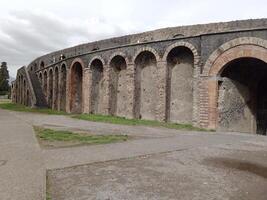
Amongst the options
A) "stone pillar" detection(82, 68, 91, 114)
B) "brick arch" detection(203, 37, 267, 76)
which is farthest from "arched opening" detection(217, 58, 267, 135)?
"stone pillar" detection(82, 68, 91, 114)

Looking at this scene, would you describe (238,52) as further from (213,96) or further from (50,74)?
(50,74)

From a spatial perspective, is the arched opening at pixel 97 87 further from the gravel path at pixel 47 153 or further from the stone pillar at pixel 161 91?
the gravel path at pixel 47 153

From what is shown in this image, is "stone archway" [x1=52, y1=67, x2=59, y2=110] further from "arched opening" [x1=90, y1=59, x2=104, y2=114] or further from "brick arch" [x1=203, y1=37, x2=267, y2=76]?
"brick arch" [x1=203, y1=37, x2=267, y2=76]

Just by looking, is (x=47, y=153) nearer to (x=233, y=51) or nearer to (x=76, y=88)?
(x=233, y=51)

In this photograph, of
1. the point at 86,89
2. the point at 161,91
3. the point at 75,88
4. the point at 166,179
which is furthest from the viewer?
the point at 75,88

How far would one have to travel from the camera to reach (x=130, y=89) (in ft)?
54.5

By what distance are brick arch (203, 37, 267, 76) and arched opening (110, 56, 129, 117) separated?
6588 millimetres

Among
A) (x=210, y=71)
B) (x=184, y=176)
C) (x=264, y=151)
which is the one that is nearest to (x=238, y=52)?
(x=210, y=71)

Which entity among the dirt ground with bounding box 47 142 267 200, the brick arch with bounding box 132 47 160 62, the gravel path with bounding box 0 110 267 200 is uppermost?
the brick arch with bounding box 132 47 160 62

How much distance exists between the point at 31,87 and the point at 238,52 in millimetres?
21706

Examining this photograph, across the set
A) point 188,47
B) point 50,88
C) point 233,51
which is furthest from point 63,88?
point 233,51

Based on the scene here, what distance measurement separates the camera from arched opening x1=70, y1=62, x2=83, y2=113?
2222cm

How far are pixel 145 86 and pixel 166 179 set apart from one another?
12343 mm

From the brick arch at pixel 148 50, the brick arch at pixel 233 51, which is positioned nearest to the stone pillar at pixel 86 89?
the brick arch at pixel 148 50
